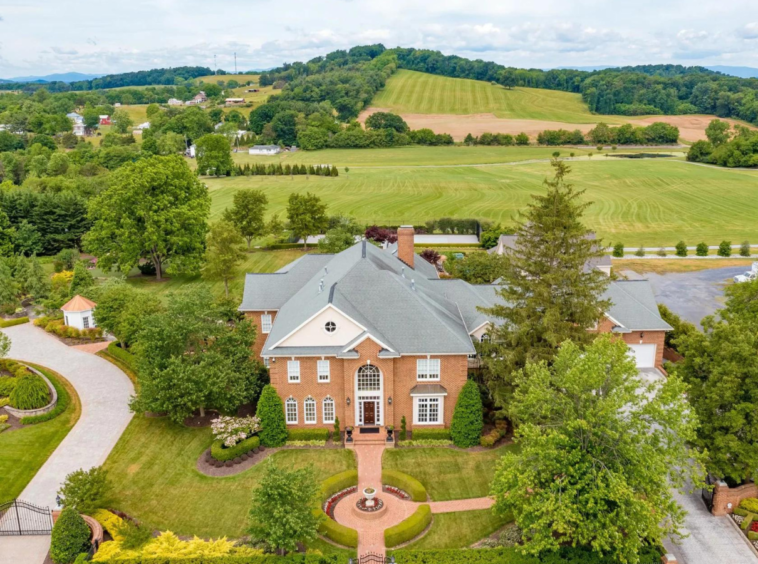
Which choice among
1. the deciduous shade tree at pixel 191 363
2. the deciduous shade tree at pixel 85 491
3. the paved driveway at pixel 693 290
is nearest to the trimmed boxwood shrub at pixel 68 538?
the deciduous shade tree at pixel 85 491

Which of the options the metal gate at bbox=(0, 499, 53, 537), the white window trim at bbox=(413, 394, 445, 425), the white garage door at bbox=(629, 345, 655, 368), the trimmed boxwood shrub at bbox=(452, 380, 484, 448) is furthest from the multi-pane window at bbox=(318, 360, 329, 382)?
the white garage door at bbox=(629, 345, 655, 368)

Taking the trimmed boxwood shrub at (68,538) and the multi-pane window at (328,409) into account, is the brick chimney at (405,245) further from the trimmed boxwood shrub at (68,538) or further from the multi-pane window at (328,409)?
the trimmed boxwood shrub at (68,538)

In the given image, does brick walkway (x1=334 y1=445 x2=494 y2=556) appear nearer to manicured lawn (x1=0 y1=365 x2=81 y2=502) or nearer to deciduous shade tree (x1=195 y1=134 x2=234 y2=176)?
manicured lawn (x1=0 y1=365 x2=81 y2=502)

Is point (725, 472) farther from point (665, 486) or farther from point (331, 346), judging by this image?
point (331, 346)

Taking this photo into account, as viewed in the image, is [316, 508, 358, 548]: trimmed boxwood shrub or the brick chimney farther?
the brick chimney

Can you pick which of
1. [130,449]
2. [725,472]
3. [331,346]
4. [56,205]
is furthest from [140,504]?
[56,205]

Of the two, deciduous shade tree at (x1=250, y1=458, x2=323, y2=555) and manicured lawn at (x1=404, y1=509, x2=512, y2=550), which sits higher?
deciduous shade tree at (x1=250, y1=458, x2=323, y2=555)

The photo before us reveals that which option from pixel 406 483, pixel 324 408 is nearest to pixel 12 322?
pixel 324 408
